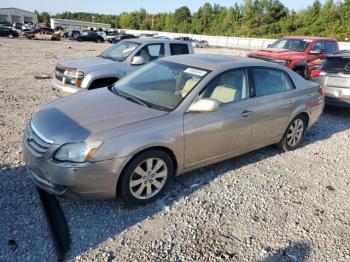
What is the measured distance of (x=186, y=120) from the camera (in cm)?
376

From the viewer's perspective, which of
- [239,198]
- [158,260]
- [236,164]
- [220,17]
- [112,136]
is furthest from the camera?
[220,17]

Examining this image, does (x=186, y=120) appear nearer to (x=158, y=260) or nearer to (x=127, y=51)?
(x=158, y=260)

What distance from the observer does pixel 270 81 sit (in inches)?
192

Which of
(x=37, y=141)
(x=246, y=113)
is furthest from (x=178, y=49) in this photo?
(x=37, y=141)

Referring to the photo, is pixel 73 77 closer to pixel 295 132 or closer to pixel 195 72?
pixel 195 72

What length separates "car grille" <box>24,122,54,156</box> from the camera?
322 centimetres

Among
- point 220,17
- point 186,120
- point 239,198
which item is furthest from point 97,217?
point 220,17

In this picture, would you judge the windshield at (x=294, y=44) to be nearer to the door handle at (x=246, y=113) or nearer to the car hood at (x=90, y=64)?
the car hood at (x=90, y=64)

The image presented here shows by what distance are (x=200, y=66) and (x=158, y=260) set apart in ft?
8.27

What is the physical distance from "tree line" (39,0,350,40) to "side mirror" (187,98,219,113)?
2176 inches

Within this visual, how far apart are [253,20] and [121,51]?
67.5 metres

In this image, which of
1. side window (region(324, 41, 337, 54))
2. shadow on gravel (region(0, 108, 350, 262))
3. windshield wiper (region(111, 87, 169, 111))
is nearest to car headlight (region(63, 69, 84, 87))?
windshield wiper (region(111, 87, 169, 111))

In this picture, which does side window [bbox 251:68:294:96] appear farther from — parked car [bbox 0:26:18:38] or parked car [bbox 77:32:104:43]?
parked car [bbox 77:32:104:43]

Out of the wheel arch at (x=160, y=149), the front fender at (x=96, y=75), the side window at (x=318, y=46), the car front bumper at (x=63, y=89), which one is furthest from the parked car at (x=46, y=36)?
the wheel arch at (x=160, y=149)
